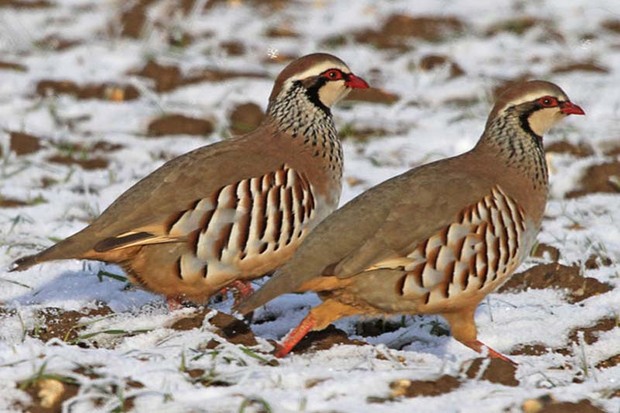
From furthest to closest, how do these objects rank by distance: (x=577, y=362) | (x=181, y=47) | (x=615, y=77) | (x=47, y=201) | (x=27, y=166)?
(x=181, y=47) < (x=615, y=77) < (x=27, y=166) < (x=47, y=201) < (x=577, y=362)

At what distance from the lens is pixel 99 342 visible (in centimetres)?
460

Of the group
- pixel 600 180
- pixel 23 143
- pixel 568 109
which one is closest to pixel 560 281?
pixel 568 109

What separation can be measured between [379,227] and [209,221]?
697 millimetres

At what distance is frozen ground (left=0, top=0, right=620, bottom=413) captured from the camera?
12.4ft

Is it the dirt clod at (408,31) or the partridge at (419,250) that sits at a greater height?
the dirt clod at (408,31)

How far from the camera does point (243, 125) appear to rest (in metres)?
8.19

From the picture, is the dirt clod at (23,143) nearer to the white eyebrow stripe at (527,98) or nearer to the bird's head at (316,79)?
the bird's head at (316,79)

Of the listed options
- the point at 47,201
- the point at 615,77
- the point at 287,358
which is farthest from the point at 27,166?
the point at 615,77

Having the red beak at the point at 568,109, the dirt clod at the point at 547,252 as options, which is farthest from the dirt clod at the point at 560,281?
the red beak at the point at 568,109

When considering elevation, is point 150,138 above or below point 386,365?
above

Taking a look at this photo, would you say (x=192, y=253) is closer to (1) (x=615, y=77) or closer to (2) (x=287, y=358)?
(2) (x=287, y=358)

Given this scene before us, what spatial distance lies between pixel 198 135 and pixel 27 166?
4.26ft

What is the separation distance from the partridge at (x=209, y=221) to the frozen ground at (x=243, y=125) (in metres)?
0.21

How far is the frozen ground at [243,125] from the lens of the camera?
148 inches
